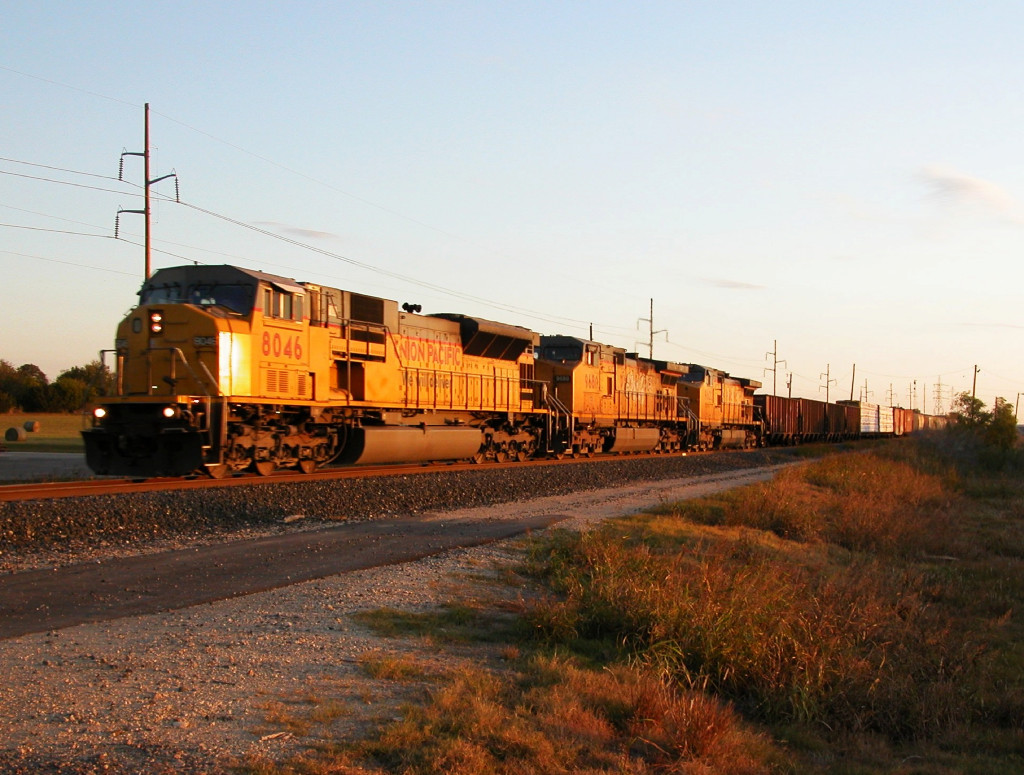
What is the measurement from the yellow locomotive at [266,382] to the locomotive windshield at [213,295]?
0.06 ft

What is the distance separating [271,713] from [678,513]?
11247 mm

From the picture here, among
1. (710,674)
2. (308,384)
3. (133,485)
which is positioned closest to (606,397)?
(308,384)

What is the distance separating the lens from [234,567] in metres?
8.77

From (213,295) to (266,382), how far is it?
71.7 inches

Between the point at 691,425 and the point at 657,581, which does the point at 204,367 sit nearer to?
the point at 657,581

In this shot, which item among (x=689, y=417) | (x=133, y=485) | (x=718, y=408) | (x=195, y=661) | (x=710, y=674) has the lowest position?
(x=710, y=674)

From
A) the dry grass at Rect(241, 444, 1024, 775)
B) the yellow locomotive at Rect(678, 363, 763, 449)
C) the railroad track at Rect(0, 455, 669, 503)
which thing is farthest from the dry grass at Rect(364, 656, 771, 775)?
the yellow locomotive at Rect(678, 363, 763, 449)

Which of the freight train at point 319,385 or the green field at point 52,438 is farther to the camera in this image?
the green field at point 52,438

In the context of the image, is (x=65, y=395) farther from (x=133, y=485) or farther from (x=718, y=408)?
(x=133, y=485)

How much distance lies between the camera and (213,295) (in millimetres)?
16234

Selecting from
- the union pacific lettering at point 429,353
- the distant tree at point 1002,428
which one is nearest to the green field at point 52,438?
the union pacific lettering at point 429,353

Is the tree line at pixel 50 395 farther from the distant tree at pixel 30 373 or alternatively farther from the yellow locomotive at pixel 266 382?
the yellow locomotive at pixel 266 382

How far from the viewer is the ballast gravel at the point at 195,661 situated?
14.0 ft

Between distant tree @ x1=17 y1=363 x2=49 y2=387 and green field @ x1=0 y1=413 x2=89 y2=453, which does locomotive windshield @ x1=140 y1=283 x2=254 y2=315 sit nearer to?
green field @ x1=0 y1=413 x2=89 y2=453
